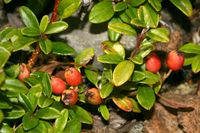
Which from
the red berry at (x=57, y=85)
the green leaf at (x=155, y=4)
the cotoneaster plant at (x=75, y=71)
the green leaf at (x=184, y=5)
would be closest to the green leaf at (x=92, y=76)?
the cotoneaster plant at (x=75, y=71)

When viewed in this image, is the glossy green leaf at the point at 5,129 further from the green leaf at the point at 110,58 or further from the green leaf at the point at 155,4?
the green leaf at the point at 155,4

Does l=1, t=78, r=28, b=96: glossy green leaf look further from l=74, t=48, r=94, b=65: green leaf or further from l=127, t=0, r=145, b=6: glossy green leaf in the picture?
l=127, t=0, r=145, b=6: glossy green leaf

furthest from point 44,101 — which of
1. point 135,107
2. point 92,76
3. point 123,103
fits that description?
point 135,107

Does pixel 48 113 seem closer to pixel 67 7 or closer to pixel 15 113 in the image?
pixel 15 113

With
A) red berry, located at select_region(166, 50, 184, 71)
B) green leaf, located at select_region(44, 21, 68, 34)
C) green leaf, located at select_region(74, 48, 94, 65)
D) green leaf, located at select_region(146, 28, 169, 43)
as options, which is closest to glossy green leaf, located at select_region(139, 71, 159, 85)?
red berry, located at select_region(166, 50, 184, 71)

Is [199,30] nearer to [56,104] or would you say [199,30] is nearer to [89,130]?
[89,130]
